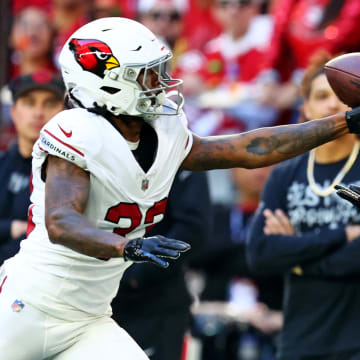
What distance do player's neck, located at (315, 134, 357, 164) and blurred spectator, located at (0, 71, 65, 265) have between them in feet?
5.19

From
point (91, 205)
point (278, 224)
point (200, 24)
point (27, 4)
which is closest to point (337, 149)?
point (278, 224)

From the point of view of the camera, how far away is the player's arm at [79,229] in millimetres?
3148

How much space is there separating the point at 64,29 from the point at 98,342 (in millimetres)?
5296

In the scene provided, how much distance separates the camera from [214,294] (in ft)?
22.6

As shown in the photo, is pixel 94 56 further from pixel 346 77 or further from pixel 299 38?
pixel 299 38

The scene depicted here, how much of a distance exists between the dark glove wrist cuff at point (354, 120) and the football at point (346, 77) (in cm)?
9

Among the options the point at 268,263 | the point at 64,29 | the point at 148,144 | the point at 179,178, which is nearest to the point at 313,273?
the point at 268,263

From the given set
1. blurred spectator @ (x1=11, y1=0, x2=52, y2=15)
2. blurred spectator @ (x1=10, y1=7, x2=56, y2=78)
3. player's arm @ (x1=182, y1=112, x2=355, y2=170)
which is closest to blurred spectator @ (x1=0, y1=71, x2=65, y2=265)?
player's arm @ (x1=182, y1=112, x2=355, y2=170)

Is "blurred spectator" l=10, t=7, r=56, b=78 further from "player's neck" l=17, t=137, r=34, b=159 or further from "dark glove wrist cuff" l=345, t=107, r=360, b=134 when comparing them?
"dark glove wrist cuff" l=345, t=107, r=360, b=134

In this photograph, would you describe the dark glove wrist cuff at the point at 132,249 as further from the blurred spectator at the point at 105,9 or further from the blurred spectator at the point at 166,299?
the blurred spectator at the point at 105,9

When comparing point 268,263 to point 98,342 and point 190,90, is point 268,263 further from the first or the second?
point 190,90

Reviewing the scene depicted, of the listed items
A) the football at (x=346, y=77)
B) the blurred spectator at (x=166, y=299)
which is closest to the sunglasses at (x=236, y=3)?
the blurred spectator at (x=166, y=299)

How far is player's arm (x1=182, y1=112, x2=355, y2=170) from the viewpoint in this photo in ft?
13.1

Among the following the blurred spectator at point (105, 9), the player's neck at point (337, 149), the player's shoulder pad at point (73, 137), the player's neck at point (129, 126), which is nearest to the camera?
the player's shoulder pad at point (73, 137)
